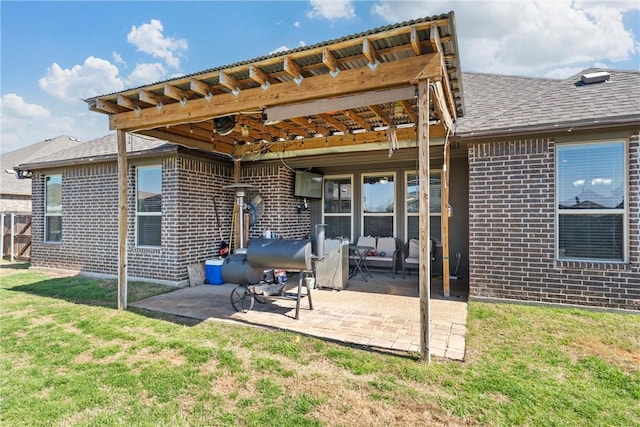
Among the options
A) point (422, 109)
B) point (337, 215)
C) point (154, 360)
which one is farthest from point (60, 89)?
point (422, 109)

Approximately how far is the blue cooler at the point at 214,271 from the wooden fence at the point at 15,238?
25.9 feet

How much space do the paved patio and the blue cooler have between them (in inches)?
9.4

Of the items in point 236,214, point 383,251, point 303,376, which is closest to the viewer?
point 303,376

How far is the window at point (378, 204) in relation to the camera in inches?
311

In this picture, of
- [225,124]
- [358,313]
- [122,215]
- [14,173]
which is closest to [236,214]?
[225,124]

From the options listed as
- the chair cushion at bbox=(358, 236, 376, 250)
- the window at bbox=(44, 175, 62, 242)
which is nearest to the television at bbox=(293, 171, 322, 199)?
the chair cushion at bbox=(358, 236, 376, 250)

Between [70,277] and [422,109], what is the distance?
826 cm

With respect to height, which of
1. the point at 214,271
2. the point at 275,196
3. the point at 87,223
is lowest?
the point at 214,271

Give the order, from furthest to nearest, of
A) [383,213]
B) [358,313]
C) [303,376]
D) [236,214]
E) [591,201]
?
[383,213] → [236,214] → [591,201] → [358,313] → [303,376]

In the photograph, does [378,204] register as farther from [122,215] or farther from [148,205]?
[122,215]

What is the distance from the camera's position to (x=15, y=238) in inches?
431

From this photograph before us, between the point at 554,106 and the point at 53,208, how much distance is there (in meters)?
11.2

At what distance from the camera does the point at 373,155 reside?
261 inches

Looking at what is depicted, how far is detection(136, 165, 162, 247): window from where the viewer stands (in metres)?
6.96
